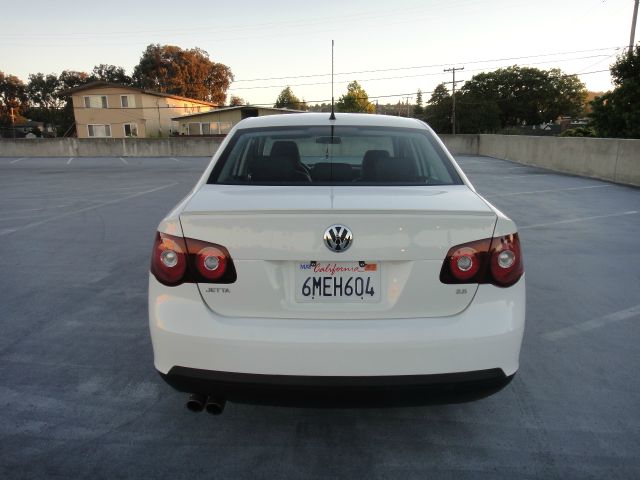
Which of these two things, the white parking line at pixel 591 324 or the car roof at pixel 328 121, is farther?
the white parking line at pixel 591 324

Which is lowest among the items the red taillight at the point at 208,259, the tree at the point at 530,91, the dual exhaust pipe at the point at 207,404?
the dual exhaust pipe at the point at 207,404

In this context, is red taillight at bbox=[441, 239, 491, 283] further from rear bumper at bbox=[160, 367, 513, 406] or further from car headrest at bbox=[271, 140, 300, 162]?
car headrest at bbox=[271, 140, 300, 162]

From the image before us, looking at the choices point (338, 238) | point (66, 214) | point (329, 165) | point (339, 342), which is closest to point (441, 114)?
point (66, 214)

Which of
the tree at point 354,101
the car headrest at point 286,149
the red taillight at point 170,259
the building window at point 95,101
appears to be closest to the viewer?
the red taillight at point 170,259

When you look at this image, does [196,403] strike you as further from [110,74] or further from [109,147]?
[110,74]

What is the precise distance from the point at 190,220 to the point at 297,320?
2.05ft

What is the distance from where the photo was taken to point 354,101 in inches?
3558

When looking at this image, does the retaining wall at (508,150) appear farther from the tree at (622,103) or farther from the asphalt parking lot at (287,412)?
the asphalt parking lot at (287,412)

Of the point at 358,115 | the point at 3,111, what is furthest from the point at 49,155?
the point at 3,111

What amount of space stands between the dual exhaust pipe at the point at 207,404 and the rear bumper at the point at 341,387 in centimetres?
16

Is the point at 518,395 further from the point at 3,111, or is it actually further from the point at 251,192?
the point at 3,111

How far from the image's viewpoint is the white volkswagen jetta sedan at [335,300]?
2033 millimetres

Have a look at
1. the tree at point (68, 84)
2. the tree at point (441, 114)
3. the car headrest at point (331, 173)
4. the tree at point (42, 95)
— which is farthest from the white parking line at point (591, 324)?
the tree at point (42, 95)

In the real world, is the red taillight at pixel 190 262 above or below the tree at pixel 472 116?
below
